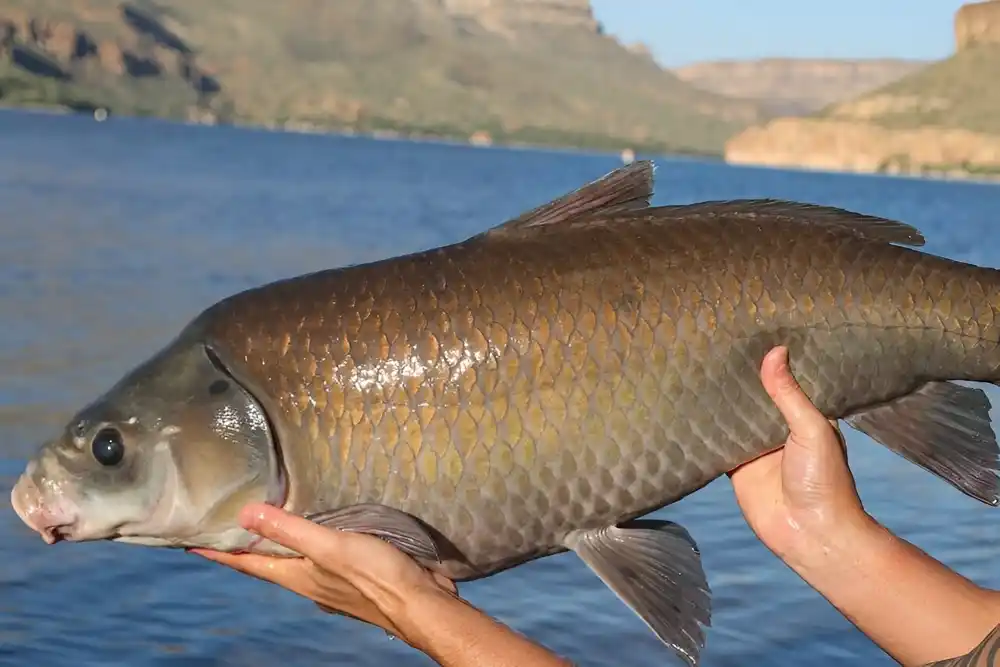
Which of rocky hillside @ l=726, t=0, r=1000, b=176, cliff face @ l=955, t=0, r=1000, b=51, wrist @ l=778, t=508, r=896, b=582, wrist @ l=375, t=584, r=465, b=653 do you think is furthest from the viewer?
cliff face @ l=955, t=0, r=1000, b=51

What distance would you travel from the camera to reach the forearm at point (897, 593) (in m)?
3.87

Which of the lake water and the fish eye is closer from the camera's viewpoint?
the fish eye

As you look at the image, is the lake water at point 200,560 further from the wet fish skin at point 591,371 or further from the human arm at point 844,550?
the wet fish skin at point 591,371

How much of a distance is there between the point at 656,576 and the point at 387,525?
840mm

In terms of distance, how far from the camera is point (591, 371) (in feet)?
12.4

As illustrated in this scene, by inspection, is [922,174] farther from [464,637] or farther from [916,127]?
[464,637]

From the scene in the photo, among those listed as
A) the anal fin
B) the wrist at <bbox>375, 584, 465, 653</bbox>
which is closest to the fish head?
the wrist at <bbox>375, 584, 465, 653</bbox>

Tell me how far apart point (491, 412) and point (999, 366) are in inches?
58.4

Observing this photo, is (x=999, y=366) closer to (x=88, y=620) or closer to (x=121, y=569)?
(x=88, y=620)

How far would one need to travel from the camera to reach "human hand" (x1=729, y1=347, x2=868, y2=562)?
3.85m

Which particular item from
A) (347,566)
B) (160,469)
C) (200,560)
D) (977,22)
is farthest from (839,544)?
(977,22)

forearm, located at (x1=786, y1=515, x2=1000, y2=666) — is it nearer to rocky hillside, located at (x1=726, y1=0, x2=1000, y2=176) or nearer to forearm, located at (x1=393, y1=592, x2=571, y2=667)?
forearm, located at (x1=393, y1=592, x2=571, y2=667)

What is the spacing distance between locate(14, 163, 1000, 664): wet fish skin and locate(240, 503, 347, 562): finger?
65 millimetres

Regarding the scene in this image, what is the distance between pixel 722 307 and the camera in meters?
3.88
